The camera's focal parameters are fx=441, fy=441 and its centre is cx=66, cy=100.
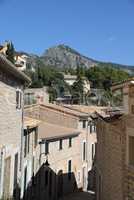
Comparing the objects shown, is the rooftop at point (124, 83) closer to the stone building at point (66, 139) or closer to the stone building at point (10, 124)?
the stone building at point (10, 124)

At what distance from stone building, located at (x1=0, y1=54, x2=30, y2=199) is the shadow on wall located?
5.06 metres

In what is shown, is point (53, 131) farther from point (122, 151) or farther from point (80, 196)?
point (122, 151)

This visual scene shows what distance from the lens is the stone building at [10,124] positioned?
17.1 meters

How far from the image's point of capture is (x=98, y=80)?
400 ft

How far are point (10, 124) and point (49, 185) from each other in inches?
600

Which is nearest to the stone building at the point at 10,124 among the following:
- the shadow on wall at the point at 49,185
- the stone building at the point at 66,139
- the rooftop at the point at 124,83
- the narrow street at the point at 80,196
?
the rooftop at the point at 124,83

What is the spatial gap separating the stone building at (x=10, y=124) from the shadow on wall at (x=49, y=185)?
5062mm

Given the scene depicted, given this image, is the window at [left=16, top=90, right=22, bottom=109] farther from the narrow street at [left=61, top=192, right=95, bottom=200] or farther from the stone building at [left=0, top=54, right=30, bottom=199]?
the narrow street at [left=61, top=192, right=95, bottom=200]

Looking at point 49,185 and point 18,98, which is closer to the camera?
point 18,98

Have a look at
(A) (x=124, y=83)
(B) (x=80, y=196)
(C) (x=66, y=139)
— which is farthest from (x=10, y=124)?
(B) (x=80, y=196)

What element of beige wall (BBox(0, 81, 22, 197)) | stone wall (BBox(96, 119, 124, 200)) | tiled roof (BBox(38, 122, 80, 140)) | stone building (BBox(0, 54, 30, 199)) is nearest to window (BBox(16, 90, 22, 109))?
stone building (BBox(0, 54, 30, 199))

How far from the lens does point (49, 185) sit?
33.4 meters

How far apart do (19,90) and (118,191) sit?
718cm

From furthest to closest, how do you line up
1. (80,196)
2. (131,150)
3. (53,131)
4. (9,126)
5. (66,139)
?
1. (80,196)
2. (66,139)
3. (53,131)
4. (9,126)
5. (131,150)
